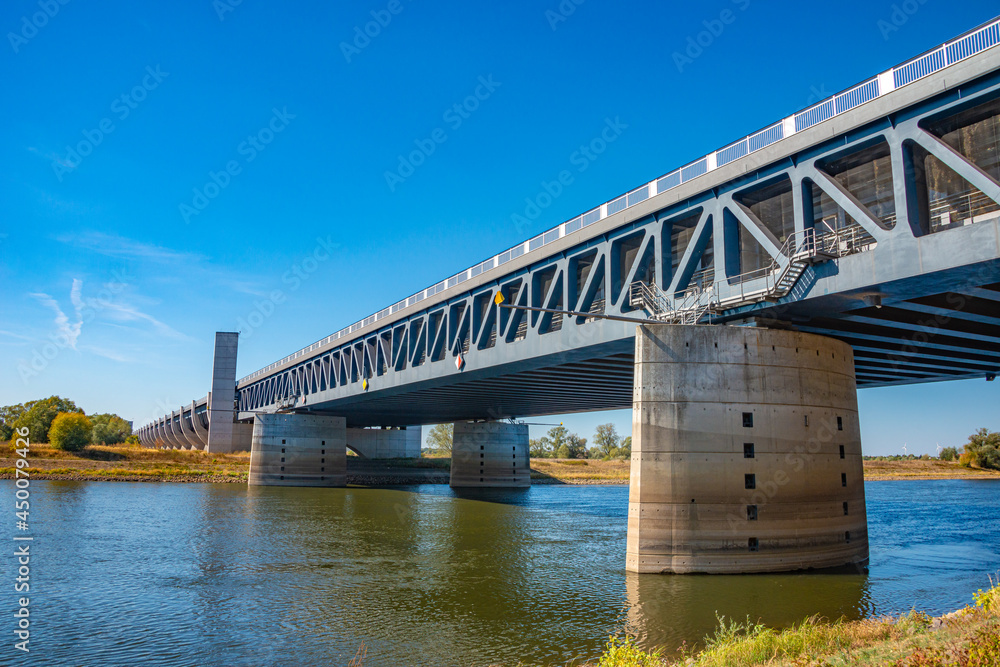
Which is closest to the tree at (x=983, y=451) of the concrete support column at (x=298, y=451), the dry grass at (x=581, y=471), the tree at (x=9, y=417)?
the dry grass at (x=581, y=471)

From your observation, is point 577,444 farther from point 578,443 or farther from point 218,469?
point 218,469

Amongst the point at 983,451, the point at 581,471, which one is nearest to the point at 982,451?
the point at 983,451

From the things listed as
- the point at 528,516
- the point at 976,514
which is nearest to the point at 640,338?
the point at 528,516

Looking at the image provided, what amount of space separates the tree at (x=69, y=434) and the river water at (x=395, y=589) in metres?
47.3

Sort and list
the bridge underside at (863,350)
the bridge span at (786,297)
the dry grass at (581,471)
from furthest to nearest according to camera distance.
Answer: the dry grass at (581,471) < the bridge underside at (863,350) < the bridge span at (786,297)

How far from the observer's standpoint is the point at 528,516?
49.9 m

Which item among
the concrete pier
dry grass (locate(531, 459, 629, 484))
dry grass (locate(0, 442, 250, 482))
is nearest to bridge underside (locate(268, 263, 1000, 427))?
dry grass (locate(0, 442, 250, 482))

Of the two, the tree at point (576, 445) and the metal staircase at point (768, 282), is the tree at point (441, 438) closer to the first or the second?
the tree at point (576, 445)

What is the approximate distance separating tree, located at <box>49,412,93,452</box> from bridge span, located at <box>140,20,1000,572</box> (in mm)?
76101

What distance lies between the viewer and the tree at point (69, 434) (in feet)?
283

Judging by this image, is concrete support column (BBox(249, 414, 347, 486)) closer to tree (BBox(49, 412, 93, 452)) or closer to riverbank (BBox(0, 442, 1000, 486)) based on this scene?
riverbank (BBox(0, 442, 1000, 486))

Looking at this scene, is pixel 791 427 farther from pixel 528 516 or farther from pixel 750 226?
pixel 528 516

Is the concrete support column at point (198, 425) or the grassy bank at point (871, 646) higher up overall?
the concrete support column at point (198, 425)

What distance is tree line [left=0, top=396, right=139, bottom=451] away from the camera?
8656cm
